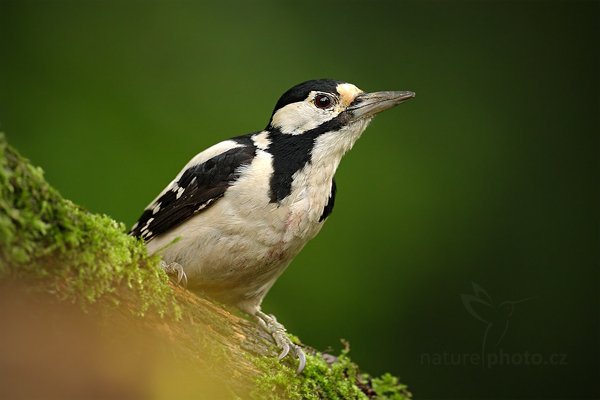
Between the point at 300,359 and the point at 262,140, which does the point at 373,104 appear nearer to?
the point at 262,140

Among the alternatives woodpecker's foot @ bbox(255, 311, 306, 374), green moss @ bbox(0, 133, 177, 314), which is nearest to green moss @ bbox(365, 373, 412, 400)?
woodpecker's foot @ bbox(255, 311, 306, 374)

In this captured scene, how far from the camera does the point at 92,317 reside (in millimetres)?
1881

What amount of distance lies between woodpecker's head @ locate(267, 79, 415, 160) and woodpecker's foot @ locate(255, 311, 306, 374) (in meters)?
0.75

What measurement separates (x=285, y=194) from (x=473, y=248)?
266 centimetres

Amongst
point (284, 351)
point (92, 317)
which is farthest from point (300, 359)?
point (92, 317)

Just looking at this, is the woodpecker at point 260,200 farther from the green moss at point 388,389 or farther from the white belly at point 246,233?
the green moss at point 388,389

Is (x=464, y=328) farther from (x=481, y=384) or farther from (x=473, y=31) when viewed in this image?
(x=473, y=31)

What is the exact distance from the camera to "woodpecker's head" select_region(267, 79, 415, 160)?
323 centimetres

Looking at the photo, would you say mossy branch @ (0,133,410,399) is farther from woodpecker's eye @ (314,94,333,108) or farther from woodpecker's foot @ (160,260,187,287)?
woodpecker's eye @ (314,94,333,108)

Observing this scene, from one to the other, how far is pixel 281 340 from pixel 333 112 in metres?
1.01

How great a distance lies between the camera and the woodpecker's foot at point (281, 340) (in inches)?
105

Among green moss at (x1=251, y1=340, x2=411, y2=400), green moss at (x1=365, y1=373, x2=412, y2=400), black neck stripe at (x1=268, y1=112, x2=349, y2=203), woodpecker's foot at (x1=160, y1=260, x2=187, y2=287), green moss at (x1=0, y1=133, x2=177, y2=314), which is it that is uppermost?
green moss at (x1=0, y1=133, x2=177, y2=314)

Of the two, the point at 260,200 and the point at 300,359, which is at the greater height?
the point at 260,200

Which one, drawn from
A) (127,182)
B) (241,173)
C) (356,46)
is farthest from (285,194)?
(356,46)
